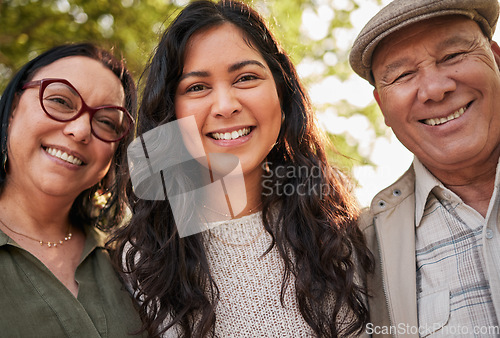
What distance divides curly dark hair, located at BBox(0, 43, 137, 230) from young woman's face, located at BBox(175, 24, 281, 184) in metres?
0.57

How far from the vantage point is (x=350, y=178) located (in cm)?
306

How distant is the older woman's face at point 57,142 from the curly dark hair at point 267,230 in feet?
0.91

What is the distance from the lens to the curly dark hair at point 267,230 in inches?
94.5

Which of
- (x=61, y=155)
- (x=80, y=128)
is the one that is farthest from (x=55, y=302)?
(x=80, y=128)

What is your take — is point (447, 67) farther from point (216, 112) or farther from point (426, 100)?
point (216, 112)

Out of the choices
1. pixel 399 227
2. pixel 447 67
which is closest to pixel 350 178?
pixel 399 227

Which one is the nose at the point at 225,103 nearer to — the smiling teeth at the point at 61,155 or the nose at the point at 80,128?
the nose at the point at 80,128

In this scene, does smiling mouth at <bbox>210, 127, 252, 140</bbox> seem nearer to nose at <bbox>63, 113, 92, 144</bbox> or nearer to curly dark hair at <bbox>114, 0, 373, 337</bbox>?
curly dark hair at <bbox>114, 0, 373, 337</bbox>

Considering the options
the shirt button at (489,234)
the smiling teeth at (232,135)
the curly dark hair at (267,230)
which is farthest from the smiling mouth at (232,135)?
the shirt button at (489,234)

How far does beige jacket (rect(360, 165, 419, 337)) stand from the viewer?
2.29 m

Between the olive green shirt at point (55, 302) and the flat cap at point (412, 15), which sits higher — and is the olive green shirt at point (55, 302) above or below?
below

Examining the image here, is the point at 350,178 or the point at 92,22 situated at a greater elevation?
the point at 92,22

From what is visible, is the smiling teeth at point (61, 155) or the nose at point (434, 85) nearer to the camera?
the nose at point (434, 85)

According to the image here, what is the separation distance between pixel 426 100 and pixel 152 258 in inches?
61.5
